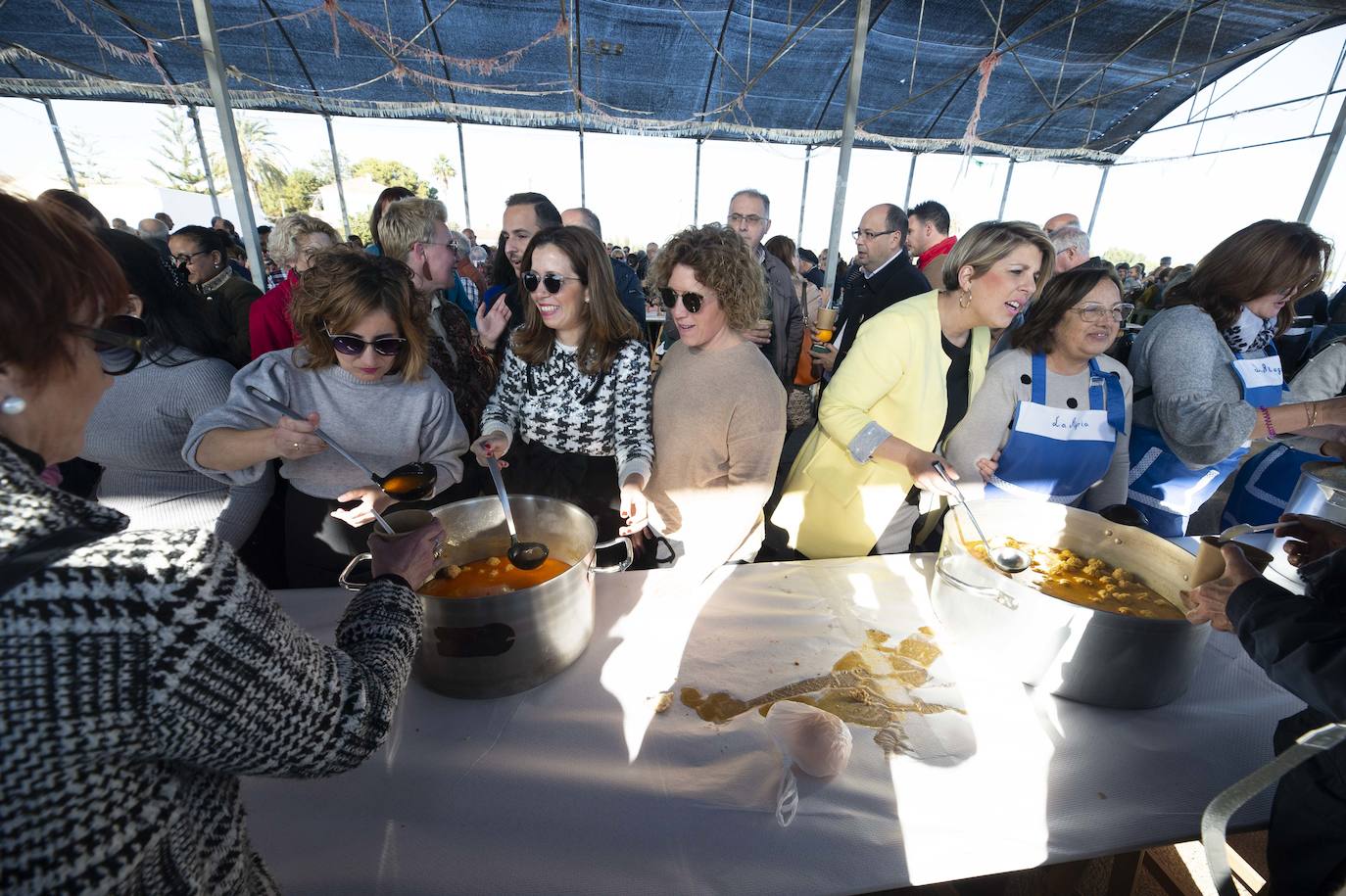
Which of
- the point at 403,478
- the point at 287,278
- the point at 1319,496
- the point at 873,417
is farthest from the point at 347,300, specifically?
the point at 1319,496

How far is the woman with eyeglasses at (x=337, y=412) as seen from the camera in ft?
4.75

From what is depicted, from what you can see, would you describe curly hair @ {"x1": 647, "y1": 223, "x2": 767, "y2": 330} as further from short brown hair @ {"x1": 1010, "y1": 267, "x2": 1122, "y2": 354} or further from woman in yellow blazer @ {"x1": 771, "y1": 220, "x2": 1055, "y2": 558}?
short brown hair @ {"x1": 1010, "y1": 267, "x2": 1122, "y2": 354}

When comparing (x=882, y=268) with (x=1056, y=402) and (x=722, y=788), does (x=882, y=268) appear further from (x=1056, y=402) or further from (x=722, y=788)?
(x=722, y=788)

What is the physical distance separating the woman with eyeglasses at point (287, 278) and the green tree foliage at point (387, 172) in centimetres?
2945

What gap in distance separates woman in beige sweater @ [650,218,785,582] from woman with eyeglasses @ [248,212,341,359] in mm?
1528

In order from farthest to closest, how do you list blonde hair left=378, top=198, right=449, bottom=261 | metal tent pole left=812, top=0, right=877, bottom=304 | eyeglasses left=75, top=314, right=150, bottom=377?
1. metal tent pole left=812, top=0, right=877, bottom=304
2. blonde hair left=378, top=198, right=449, bottom=261
3. eyeglasses left=75, top=314, right=150, bottom=377

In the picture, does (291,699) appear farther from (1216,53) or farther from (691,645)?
(1216,53)

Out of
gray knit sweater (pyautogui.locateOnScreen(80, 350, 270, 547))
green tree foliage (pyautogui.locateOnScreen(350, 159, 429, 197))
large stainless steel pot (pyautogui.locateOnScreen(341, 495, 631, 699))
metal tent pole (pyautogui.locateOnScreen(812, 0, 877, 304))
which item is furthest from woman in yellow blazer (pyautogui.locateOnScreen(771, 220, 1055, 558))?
green tree foliage (pyautogui.locateOnScreen(350, 159, 429, 197))

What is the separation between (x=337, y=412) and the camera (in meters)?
1.62

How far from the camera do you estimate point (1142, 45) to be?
799 centimetres

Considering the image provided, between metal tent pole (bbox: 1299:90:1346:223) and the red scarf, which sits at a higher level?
metal tent pole (bbox: 1299:90:1346:223)

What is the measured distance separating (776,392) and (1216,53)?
12.1 m

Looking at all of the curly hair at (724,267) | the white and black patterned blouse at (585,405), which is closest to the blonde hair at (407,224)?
the white and black patterned blouse at (585,405)

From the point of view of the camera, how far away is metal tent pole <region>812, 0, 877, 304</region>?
4.69 m
